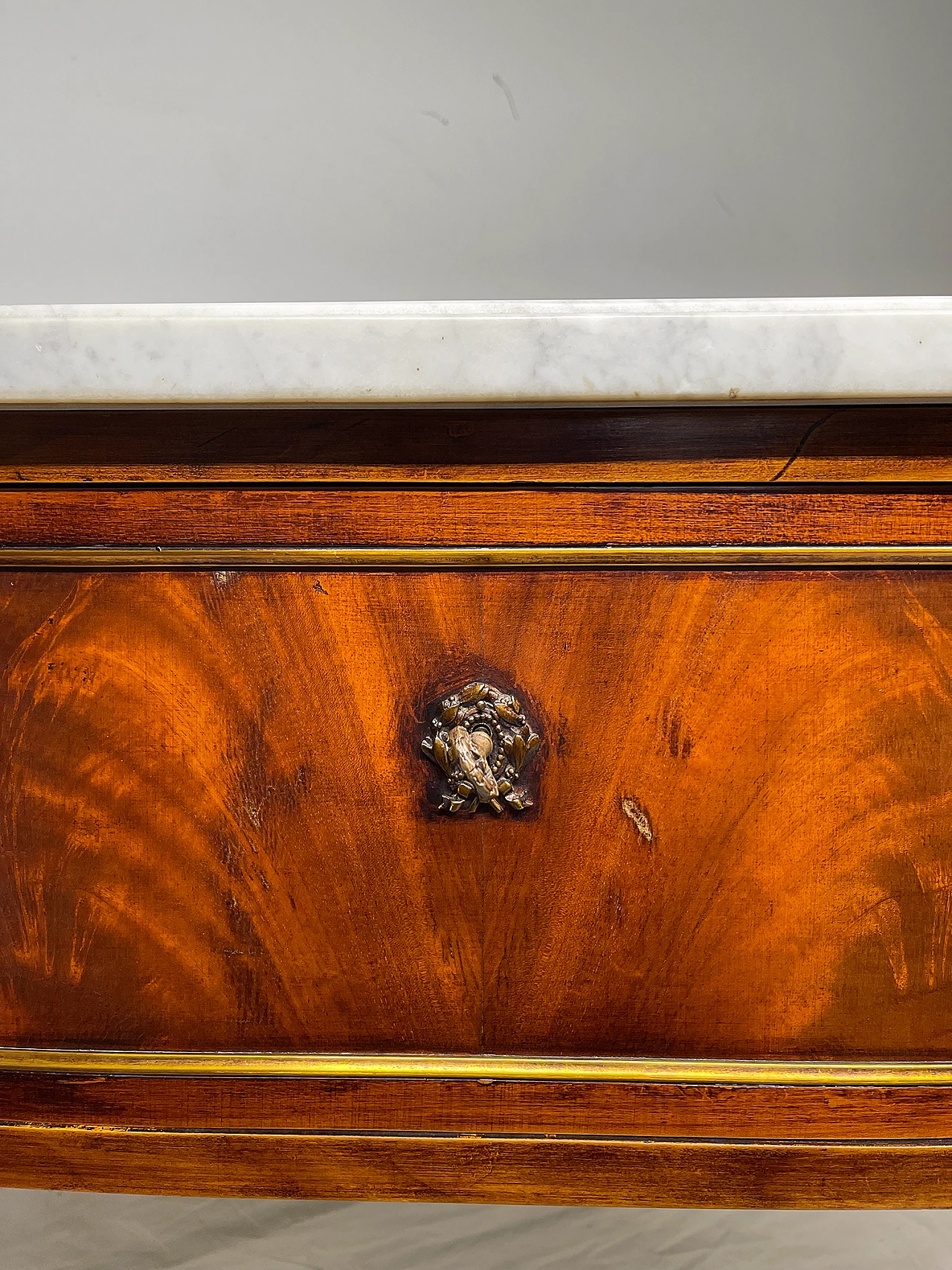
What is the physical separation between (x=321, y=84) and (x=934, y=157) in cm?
51

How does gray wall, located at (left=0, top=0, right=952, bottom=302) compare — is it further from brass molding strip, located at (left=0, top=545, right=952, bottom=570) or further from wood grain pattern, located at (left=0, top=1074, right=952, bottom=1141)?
wood grain pattern, located at (left=0, top=1074, right=952, bottom=1141)

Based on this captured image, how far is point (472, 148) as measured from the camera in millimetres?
810

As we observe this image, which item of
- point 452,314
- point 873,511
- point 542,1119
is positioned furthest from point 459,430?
point 542,1119

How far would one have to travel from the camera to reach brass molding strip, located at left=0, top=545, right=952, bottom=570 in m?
0.33

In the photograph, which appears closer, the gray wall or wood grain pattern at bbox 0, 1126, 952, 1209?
wood grain pattern at bbox 0, 1126, 952, 1209

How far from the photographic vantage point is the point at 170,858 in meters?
0.35

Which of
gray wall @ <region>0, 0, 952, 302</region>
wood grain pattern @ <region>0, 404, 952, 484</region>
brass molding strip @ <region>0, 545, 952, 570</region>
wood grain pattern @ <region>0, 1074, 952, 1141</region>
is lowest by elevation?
wood grain pattern @ <region>0, 1074, 952, 1141</region>

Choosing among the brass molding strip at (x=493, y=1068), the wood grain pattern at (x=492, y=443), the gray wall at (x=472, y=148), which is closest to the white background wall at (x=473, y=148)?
the gray wall at (x=472, y=148)

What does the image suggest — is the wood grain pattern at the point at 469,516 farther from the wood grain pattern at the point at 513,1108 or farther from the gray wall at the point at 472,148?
the gray wall at the point at 472,148

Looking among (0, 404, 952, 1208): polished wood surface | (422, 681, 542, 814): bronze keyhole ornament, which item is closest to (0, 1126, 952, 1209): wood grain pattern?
(0, 404, 952, 1208): polished wood surface

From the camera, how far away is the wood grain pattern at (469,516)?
13.2 inches

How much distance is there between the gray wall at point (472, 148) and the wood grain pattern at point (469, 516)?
0.53m

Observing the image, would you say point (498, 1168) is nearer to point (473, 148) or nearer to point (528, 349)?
point (528, 349)

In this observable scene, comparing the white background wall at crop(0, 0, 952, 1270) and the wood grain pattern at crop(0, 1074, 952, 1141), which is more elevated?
the white background wall at crop(0, 0, 952, 1270)
